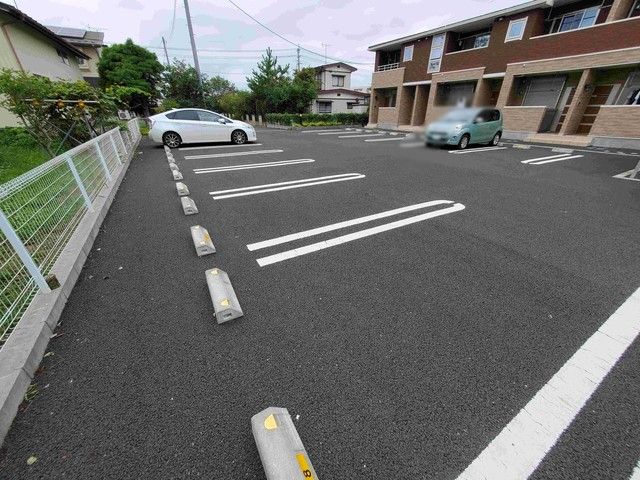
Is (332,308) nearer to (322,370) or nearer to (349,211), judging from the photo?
(322,370)

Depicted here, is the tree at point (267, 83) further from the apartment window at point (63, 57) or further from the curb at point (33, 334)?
the curb at point (33, 334)

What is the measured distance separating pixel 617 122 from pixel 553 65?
322 centimetres

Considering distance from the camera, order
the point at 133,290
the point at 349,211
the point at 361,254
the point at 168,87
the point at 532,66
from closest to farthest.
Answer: the point at 133,290 < the point at 361,254 < the point at 349,211 < the point at 532,66 < the point at 168,87

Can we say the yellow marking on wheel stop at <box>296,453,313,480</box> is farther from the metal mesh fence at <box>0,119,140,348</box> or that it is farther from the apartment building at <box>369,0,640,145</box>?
the apartment building at <box>369,0,640,145</box>

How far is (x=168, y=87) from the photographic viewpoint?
2580 cm

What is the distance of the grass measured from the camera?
5648 mm

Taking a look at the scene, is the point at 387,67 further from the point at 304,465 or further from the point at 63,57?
the point at 304,465

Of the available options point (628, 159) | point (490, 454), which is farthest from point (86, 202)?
point (628, 159)

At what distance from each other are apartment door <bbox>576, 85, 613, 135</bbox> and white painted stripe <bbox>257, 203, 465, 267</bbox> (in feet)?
40.0

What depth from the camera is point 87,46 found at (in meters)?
25.7

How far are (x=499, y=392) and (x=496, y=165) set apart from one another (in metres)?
7.26

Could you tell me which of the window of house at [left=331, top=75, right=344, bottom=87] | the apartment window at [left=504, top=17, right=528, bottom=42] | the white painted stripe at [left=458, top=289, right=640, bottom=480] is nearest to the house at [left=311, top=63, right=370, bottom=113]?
the window of house at [left=331, top=75, right=344, bottom=87]

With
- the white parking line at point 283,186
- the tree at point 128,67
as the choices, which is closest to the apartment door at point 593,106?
the white parking line at point 283,186

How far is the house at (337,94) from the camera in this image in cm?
2784
